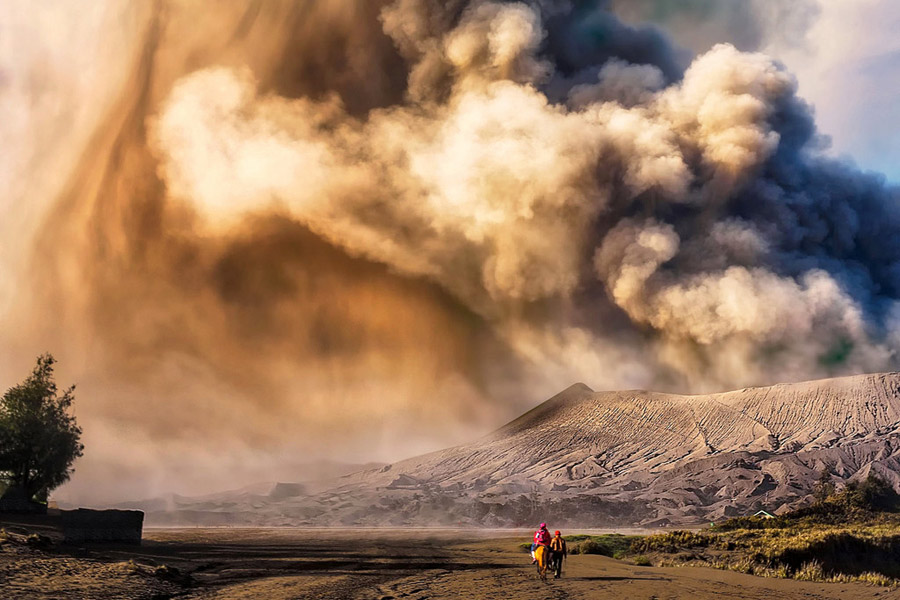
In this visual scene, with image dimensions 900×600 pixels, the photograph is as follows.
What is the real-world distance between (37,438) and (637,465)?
135892mm

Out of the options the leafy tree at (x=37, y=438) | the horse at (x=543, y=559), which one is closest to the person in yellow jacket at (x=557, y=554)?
the horse at (x=543, y=559)

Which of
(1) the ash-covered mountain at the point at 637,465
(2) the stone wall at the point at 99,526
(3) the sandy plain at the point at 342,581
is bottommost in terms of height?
(3) the sandy plain at the point at 342,581

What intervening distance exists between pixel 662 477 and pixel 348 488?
253 ft

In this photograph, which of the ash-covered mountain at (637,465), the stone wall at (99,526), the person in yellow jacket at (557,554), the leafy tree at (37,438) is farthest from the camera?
the ash-covered mountain at (637,465)

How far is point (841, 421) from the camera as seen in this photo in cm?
15825

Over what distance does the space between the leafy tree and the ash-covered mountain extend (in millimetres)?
80754

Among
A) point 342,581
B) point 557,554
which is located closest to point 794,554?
point 557,554

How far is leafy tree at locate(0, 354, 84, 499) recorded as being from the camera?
1699 inches

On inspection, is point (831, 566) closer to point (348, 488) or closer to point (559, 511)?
point (559, 511)

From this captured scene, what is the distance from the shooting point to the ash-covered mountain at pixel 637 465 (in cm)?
12331

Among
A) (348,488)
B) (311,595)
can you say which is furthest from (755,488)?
(311,595)

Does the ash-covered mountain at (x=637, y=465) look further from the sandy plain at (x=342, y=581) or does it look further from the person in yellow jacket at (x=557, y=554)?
the person in yellow jacket at (x=557, y=554)

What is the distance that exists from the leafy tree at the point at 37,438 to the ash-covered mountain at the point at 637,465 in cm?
8075

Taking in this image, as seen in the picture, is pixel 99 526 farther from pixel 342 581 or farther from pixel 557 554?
pixel 557 554
